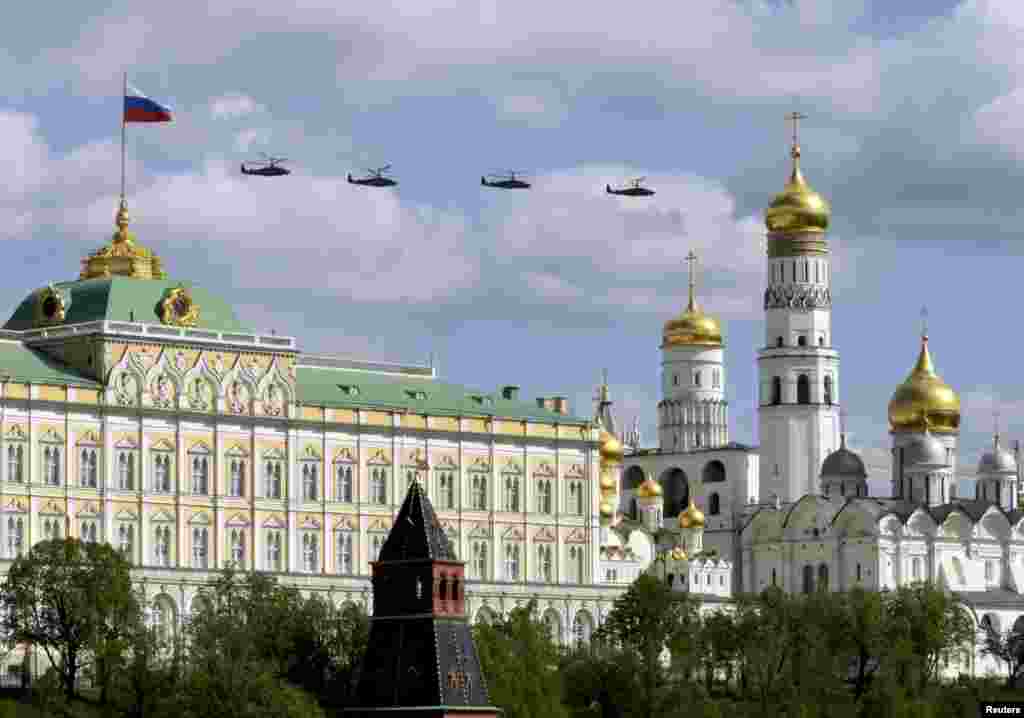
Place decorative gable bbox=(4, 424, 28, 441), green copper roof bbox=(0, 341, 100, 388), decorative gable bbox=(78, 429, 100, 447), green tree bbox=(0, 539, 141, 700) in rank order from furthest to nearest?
decorative gable bbox=(78, 429, 100, 447)
green copper roof bbox=(0, 341, 100, 388)
decorative gable bbox=(4, 424, 28, 441)
green tree bbox=(0, 539, 141, 700)

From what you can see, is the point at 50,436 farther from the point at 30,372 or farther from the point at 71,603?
the point at 71,603

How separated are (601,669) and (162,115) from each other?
1511 inches

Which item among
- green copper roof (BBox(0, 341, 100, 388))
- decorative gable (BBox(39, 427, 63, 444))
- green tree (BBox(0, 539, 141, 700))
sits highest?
green copper roof (BBox(0, 341, 100, 388))

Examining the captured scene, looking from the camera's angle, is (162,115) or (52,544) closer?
(52,544)

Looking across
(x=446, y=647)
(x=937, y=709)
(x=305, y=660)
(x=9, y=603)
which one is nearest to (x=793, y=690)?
(x=937, y=709)

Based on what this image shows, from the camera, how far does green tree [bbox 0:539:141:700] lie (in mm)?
175250

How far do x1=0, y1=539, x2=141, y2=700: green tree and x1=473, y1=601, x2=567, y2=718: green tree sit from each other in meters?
16.6

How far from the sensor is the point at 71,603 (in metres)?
176

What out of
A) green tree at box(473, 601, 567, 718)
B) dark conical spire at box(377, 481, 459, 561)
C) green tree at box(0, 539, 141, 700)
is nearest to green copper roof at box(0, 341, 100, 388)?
green tree at box(0, 539, 141, 700)

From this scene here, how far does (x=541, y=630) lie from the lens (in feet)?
607

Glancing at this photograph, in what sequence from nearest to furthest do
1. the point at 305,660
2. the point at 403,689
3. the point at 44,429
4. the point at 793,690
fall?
the point at 403,689 < the point at 305,660 < the point at 793,690 < the point at 44,429

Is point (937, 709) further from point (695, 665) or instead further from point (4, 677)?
point (4, 677)

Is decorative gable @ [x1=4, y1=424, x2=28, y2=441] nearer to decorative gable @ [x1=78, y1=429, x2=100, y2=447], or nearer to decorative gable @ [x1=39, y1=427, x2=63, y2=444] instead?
decorative gable @ [x1=39, y1=427, x2=63, y2=444]

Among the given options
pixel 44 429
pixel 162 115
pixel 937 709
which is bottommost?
pixel 937 709
